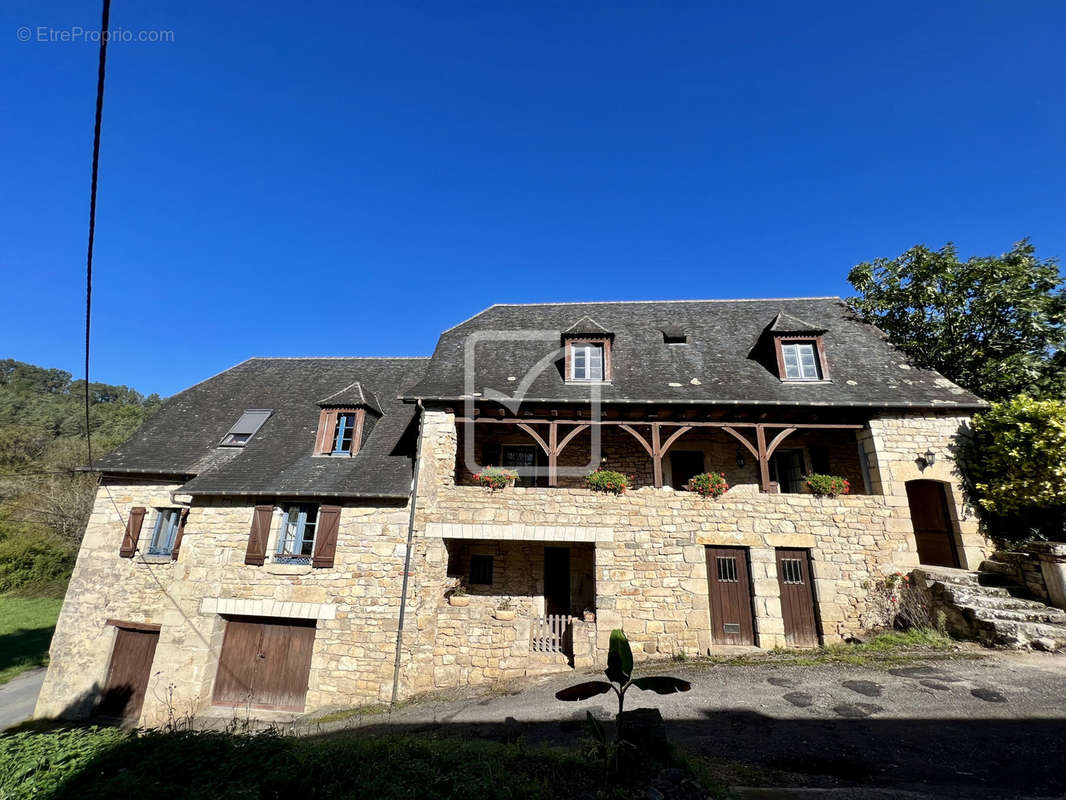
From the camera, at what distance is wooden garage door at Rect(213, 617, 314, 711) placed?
916cm

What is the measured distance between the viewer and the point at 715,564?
966 centimetres

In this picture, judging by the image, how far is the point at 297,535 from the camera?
32.2 ft

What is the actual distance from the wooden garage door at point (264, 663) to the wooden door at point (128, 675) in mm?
2160

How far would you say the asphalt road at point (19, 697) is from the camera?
11.3 meters

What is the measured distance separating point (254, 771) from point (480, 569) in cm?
845

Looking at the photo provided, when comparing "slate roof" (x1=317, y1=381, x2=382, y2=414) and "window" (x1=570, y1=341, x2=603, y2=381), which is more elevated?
"window" (x1=570, y1=341, x2=603, y2=381)

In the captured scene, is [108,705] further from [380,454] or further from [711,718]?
[711,718]

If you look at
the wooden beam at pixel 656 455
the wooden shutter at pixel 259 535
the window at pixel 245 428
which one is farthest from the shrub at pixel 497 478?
the window at pixel 245 428

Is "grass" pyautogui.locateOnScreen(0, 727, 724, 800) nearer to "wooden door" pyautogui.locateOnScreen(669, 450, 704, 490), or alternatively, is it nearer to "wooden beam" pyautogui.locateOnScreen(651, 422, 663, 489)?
"wooden beam" pyautogui.locateOnScreen(651, 422, 663, 489)

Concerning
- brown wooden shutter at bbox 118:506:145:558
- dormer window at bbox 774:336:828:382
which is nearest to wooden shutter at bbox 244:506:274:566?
brown wooden shutter at bbox 118:506:145:558

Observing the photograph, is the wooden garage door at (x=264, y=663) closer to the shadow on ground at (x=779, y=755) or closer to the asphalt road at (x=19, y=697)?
the shadow on ground at (x=779, y=755)

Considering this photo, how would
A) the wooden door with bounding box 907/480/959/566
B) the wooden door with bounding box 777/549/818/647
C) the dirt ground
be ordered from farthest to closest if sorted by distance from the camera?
the wooden door with bounding box 907/480/959/566 < the wooden door with bounding box 777/549/818/647 < the dirt ground

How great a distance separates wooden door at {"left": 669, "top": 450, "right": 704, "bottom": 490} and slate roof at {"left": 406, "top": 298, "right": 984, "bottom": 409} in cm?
216

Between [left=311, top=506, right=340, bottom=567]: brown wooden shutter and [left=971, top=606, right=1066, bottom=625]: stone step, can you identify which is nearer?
[left=971, top=606, right=1066, bottom=625]: stone step
